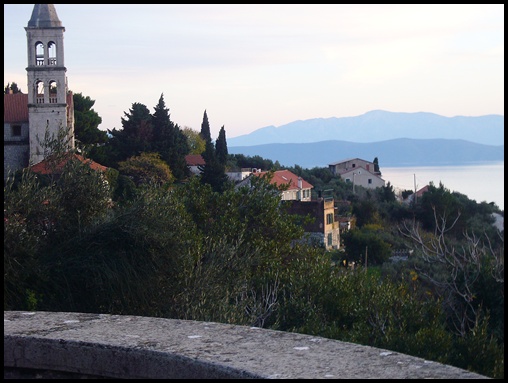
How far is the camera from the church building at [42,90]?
4409 cm

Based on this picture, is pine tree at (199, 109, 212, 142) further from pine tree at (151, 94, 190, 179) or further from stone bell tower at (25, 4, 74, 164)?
stone bell tower at (25, 4, 74, 164)

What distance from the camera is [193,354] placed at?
10.4ft

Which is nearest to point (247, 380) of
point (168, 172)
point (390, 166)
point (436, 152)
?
point (168, 172)

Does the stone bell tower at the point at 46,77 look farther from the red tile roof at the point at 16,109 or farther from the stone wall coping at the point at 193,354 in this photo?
the stone wall coping at the point at 193,354

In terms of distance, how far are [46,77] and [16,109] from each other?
3986 millimetres

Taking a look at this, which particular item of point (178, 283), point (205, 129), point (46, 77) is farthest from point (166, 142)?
point (178, 283)

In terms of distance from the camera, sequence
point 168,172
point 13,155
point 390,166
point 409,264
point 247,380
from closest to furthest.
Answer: point 247,380 < point 409,264 < point 168,172 < point 13,155 < point 390,166

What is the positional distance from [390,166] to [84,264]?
2609 inches

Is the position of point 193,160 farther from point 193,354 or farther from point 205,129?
point 193,354

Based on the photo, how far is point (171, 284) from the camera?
8727 millimetres

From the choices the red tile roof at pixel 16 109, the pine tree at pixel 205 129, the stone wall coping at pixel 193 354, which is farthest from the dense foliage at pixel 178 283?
the pine tree at pixel 205 129

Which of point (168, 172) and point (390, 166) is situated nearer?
point (168, 172)

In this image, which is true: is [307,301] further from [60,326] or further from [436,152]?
[436,152]

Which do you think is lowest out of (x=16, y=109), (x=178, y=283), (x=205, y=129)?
(x=178, y=283)
